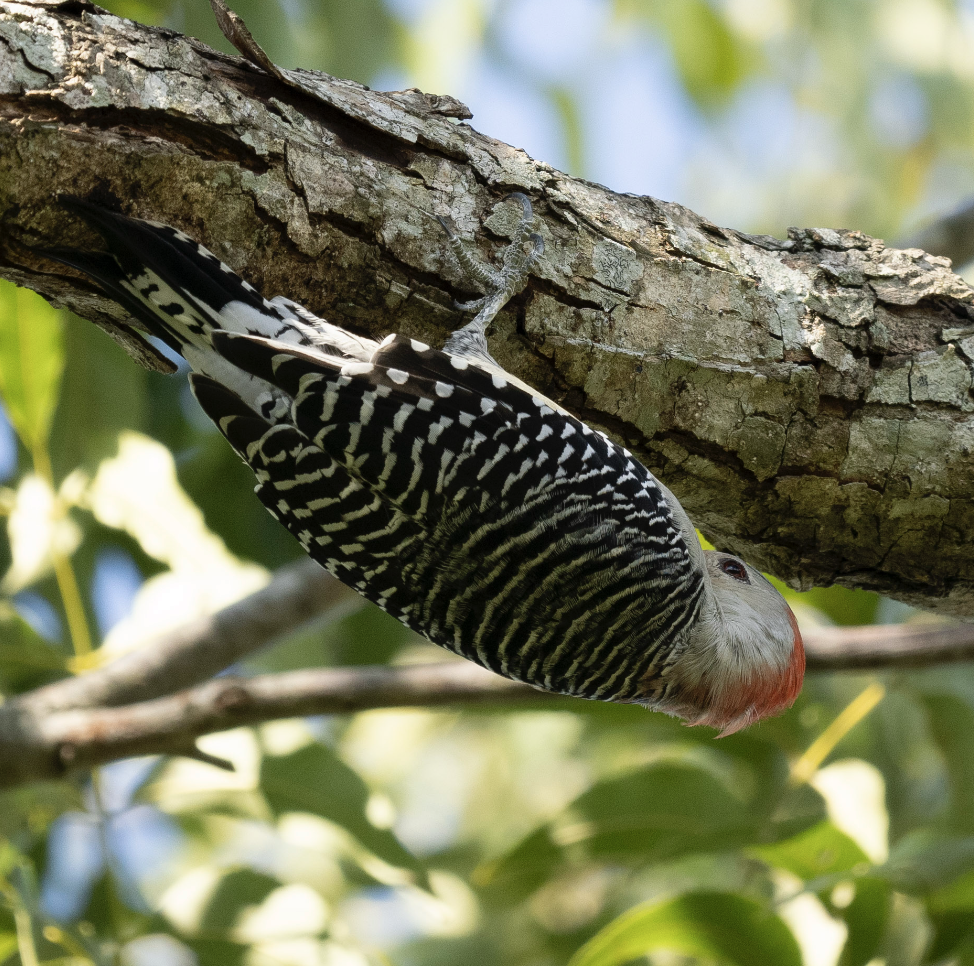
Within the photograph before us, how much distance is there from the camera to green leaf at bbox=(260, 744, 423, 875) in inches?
140

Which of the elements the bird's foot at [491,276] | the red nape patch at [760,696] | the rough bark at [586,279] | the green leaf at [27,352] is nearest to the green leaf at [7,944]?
the green leaf at [27,352]

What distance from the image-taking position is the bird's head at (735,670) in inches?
146

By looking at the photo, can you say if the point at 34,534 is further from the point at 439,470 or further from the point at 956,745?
the point at 956,745

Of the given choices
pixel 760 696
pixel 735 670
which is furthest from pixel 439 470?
pixel 760 696

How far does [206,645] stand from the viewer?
4.18 meters

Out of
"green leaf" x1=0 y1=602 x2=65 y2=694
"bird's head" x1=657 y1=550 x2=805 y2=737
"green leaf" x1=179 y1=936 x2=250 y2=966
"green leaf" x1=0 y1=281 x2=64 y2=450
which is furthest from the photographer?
"green leaf" x1=0 y1=602 x2=65 y2=694

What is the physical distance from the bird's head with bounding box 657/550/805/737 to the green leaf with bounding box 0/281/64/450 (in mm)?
2229

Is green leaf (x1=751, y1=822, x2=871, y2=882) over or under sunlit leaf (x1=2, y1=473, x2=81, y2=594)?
over

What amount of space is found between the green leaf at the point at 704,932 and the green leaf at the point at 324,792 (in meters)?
0.72

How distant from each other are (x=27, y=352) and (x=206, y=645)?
127cm

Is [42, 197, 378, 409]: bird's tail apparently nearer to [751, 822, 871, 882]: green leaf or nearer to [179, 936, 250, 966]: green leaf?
[179, 936, 250, 966]: green leaf

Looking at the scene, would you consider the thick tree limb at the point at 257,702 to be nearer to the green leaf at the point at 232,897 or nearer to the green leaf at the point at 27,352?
the green leaf at the point at 232,897

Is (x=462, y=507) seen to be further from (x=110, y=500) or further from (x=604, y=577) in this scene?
(x=110, y=500)

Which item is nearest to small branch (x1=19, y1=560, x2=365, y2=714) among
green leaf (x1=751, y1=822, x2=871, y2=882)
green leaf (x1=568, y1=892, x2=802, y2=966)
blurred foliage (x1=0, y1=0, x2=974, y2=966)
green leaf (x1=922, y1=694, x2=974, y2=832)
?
blurred foliage (x1=0, y1=0, x2=974, y2=966)
